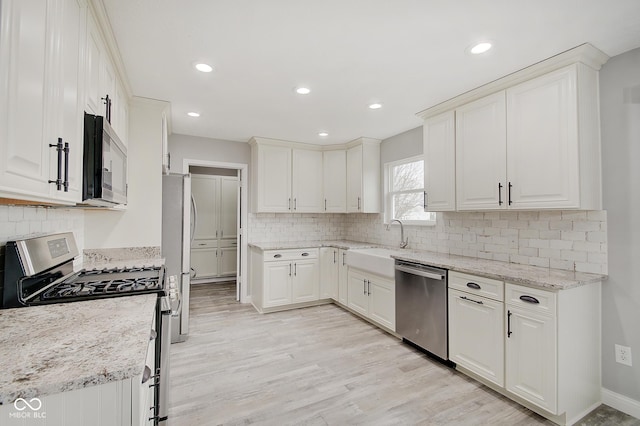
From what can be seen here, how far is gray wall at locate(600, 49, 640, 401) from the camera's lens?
2.04 m

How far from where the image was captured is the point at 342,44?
204 centimetres

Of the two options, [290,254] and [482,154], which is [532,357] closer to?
[482,154]

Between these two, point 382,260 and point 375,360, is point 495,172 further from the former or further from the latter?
point 375,360

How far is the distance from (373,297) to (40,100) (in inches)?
132

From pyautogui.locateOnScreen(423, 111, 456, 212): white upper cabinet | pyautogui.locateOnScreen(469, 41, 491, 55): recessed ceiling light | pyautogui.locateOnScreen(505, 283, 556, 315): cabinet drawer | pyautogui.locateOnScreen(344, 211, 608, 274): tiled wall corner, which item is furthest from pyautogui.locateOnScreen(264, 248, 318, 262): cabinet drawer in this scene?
pyautogui.locateOnScreen(469, 41, 491, 55): recessed ceiling light

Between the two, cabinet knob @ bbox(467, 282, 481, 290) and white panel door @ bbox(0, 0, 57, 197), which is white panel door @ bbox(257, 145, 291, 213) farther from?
white panel door @ bbox(0, 0, 57, 197)

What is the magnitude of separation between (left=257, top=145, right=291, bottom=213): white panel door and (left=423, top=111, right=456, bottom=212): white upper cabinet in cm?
212

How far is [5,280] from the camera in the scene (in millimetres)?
1362

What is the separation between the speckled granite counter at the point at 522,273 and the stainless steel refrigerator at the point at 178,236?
97.2 inches

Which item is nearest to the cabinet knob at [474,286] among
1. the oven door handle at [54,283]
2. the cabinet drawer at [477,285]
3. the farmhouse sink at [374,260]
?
the cabinet drawer at [477,285]

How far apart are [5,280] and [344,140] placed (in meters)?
3.98

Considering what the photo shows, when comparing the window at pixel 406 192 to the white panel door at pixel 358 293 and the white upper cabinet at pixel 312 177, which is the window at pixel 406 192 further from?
the white panel door at pixel 358 293

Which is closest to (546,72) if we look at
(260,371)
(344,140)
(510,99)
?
(510,99)

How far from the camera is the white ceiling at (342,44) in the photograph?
1.69 m
